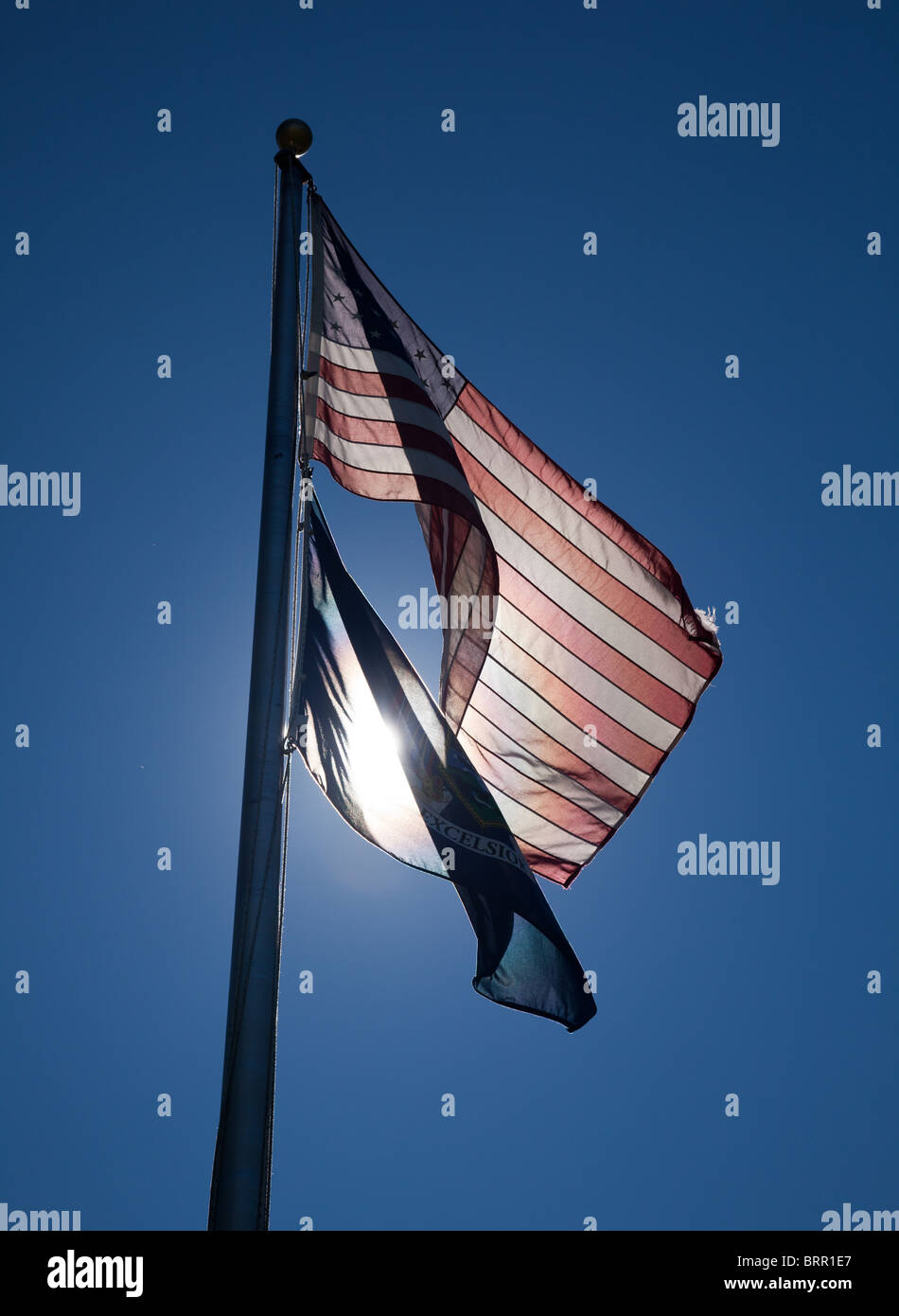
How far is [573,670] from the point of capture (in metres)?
10.0

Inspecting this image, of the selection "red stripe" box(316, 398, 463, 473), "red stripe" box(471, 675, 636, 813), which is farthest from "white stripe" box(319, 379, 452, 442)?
"red stripe" box(471, 675, 636, 813)

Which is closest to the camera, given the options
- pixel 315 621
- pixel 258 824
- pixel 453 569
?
pixel 258 824

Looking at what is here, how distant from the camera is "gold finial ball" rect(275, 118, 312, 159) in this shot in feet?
28.4

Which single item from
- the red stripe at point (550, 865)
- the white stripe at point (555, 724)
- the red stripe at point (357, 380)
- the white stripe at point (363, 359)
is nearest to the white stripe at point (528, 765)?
the white stripe at point (555, 724)

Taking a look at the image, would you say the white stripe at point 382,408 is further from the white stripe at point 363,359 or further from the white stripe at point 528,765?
the white stripe at point 528,765

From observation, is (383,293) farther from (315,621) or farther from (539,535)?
(315,621)

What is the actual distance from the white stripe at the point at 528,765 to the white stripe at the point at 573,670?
638 millimetres

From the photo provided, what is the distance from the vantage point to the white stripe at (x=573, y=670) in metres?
10.0

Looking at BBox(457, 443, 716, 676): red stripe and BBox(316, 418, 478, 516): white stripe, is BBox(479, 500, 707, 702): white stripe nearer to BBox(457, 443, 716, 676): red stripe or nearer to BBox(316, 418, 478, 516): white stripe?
BBox(457, 443, 716, 676): red stripe

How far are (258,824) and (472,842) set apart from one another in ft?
4.69

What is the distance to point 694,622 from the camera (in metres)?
10.1
